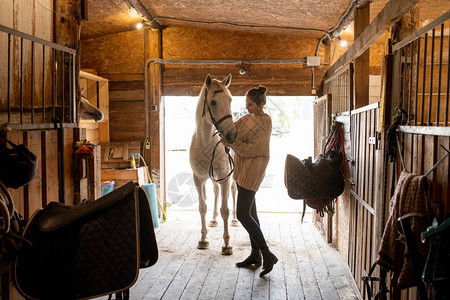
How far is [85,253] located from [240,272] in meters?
1.94

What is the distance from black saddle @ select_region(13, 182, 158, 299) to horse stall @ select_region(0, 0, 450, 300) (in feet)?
0.04

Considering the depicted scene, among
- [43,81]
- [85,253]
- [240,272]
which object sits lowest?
[240,272]

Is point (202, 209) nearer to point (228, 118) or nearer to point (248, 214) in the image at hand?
point (248, 214)

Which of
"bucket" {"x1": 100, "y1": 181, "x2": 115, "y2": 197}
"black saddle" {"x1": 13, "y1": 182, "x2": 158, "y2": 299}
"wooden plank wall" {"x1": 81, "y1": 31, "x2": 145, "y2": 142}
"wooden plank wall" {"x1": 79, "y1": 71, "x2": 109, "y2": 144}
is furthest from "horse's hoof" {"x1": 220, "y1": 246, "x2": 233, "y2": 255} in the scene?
"wooden plank wall" {"x1": 79, "y1": 71, "x2": 109, "y2": 144}

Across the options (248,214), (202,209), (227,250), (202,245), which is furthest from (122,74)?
(248,214)

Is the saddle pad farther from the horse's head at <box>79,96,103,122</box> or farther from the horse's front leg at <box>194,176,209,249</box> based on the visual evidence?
the horse's head at <box>79,96,103,122</box>

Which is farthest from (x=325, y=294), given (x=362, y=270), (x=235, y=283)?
(x=235, y=283)

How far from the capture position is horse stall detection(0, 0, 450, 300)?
1.66 m

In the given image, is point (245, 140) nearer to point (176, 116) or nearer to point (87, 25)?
point (87, 25)

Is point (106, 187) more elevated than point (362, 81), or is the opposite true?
point (362, 81)

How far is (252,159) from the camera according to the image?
3029 millimetres

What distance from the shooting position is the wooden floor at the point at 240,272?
2760 mm

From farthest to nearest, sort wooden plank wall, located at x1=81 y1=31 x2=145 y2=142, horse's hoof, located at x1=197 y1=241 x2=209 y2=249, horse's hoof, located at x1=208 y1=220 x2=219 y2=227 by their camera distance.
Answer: wooden plank wall, located at x1=81 y1=31 x2=145 y2=142
horse's hoof, located at x1=208 y1=220 x2=219 y2=227
horse's hoof, located at x1=197 y1=241 x2=209 y2=249

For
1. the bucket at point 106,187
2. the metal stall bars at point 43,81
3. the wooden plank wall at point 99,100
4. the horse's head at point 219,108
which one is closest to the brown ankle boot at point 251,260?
the horse's head at point 219,108
